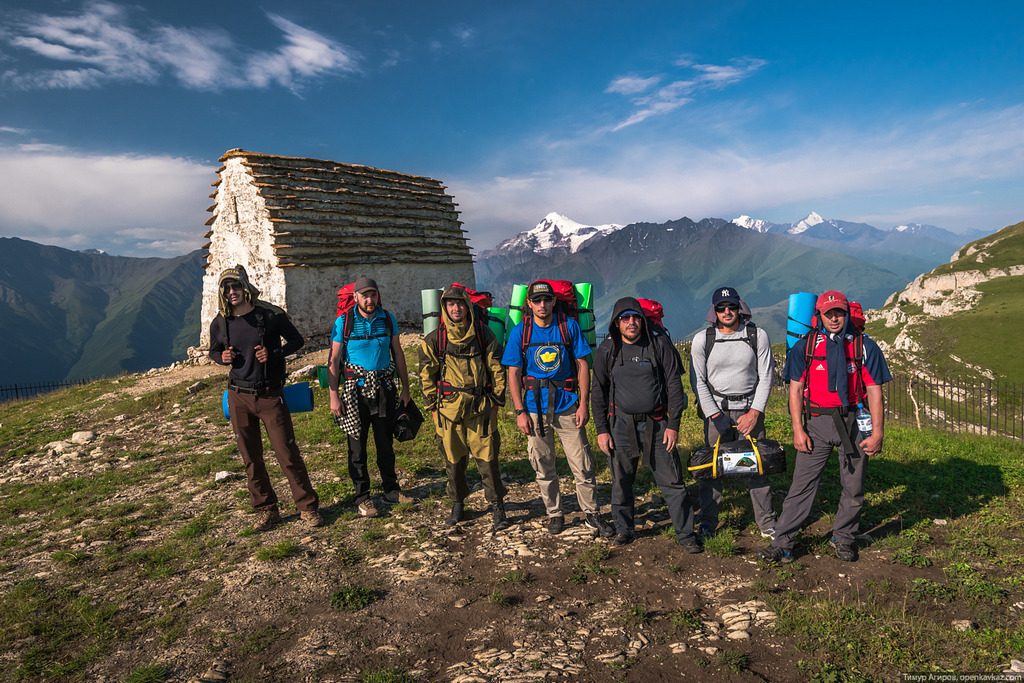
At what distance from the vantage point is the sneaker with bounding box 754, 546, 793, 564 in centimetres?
473

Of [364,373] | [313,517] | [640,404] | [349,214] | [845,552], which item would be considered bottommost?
[845,552]

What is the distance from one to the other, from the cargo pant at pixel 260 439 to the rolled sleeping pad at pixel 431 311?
1843mm

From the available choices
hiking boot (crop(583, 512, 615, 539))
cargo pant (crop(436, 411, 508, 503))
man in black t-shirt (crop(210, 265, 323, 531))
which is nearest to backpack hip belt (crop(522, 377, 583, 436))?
cargo pant (crop(436, 411, 508, 503))

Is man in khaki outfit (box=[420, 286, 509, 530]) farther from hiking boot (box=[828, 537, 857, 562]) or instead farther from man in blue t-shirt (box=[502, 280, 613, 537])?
hiking boot (box=[828, 537, 857, 562])

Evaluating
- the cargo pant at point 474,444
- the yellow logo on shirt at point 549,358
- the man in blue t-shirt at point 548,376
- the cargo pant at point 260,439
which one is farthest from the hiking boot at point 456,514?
the yellow logo on shirt at point 549,358

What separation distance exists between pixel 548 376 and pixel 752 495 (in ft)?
8.26

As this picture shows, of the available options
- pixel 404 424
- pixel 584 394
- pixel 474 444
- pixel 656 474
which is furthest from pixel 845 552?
pixel 404 424

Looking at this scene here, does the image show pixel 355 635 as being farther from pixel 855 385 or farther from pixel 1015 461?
pixel 1015 461

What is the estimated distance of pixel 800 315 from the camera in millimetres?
5176

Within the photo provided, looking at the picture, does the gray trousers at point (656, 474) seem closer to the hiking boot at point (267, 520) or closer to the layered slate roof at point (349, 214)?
the hiking boot at point (267, 520)

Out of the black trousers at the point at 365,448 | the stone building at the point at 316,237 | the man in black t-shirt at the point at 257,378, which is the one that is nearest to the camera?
the man in black t-shirt at the point at 257,378

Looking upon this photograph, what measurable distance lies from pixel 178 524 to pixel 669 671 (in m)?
5.62

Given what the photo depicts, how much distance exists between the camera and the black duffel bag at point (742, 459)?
4719 mm

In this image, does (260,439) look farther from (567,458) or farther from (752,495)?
(752,495)
